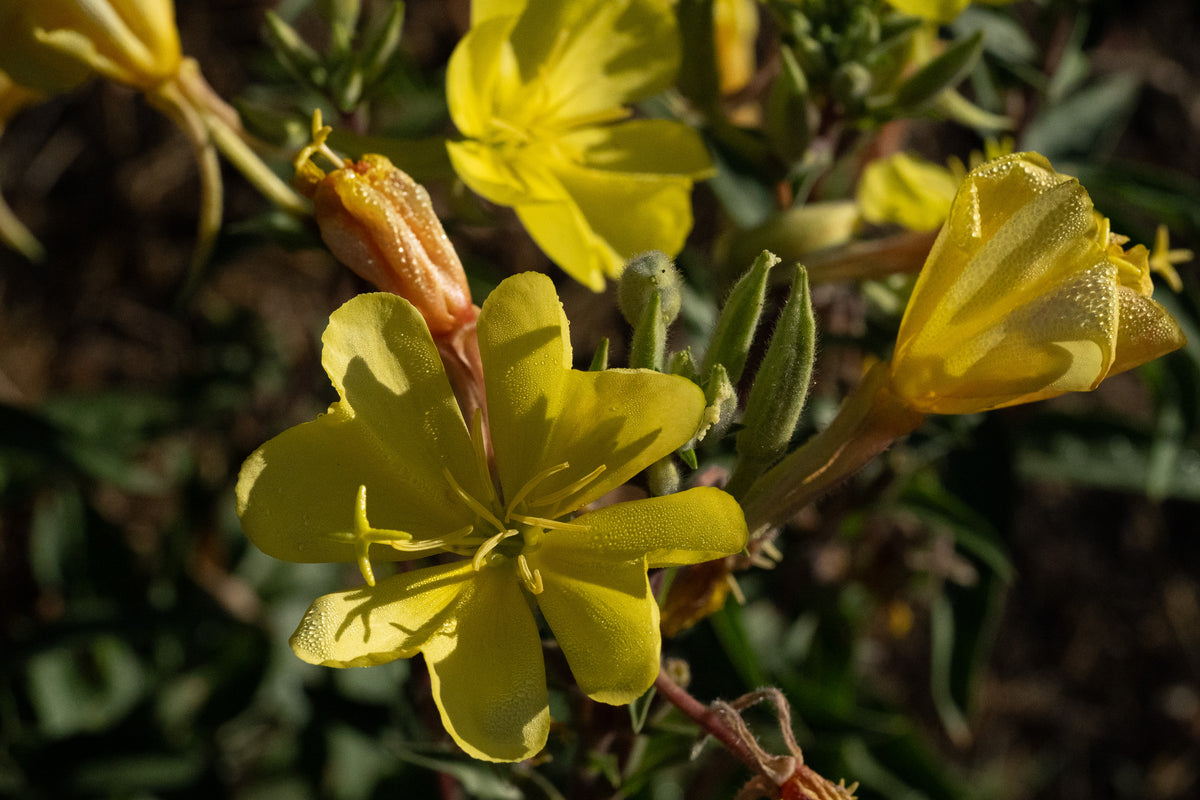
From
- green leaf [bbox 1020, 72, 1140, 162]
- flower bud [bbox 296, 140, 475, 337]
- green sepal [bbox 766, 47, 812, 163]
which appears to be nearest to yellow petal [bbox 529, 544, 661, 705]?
flower bud [bbox 296, 140, 475, 337]

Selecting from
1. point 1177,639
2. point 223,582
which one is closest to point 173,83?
point 223,582

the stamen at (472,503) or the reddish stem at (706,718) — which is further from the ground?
the stamen at (472,503)

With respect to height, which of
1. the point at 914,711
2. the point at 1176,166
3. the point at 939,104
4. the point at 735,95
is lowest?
the point at 914,711

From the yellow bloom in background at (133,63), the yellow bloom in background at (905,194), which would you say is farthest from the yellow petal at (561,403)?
the yellow bloom in background at (905,194)

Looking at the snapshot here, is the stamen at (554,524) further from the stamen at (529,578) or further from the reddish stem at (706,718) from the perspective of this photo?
the reddish stem at (706,718)

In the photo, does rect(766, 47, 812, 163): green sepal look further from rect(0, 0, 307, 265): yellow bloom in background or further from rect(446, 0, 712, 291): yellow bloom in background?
rect(0, 0, 307, 265): yellow bloom in background

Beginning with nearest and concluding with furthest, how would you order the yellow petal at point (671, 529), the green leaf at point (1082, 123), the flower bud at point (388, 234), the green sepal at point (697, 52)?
the yellow petal at point (671, 529) → the flower bud at point (388, 234) → the green sepal at point (697, 52) → the green leaf at point (1082, 123)

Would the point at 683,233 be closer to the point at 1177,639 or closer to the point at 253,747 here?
the point at 253,747

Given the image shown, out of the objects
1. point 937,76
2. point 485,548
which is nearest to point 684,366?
point 485,548
